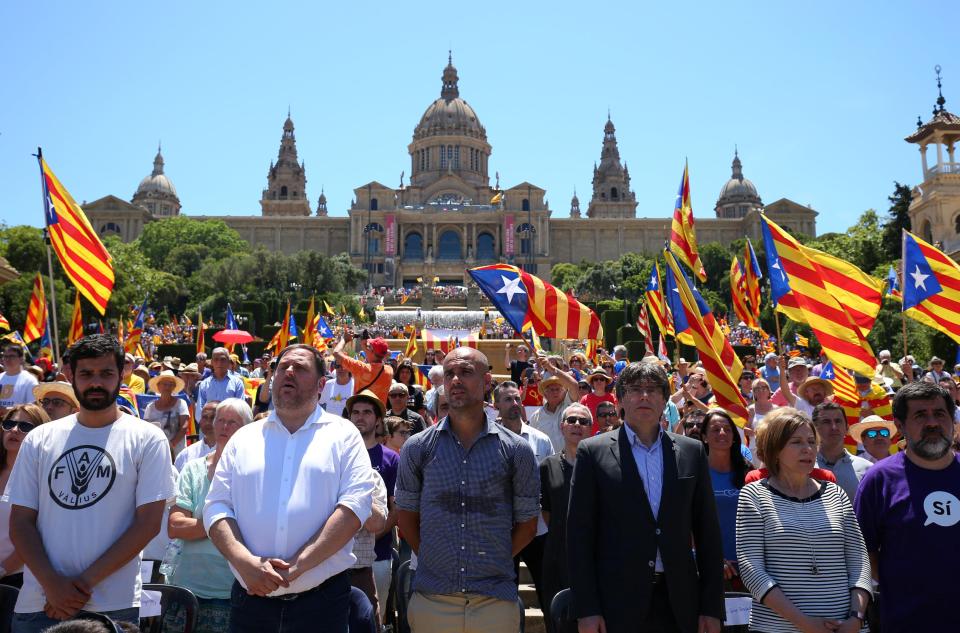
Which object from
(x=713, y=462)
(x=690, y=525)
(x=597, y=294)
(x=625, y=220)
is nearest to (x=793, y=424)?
(x=690, y=525)

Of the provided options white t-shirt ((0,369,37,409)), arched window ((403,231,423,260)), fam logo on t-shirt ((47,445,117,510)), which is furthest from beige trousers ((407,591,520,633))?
arched window ((403,231,423,260))

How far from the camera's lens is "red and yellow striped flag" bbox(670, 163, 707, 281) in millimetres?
10614

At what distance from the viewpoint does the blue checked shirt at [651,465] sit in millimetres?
3648

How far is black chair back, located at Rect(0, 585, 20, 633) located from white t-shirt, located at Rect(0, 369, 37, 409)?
5.17 metres

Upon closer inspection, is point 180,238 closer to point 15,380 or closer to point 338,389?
point 15,380

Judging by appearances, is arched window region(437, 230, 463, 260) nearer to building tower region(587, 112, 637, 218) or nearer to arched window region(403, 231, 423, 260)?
arched window region(403, 231, 423, 260)

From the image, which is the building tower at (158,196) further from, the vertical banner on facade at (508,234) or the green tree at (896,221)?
the green tree at (896,221)

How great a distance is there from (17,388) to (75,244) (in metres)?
2.05

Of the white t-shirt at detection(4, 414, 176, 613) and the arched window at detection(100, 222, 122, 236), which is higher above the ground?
the arched window at detection(100, 222, 122, 236)

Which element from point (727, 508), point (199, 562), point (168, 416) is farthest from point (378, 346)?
point (727, 508)

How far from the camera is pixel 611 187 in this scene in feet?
336

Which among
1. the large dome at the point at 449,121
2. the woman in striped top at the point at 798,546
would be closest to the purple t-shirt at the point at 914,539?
the woman in striped top at the point at 798,546

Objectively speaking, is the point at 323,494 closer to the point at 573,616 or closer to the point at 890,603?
the point at 573,616

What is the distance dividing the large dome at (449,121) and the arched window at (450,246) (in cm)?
1768
